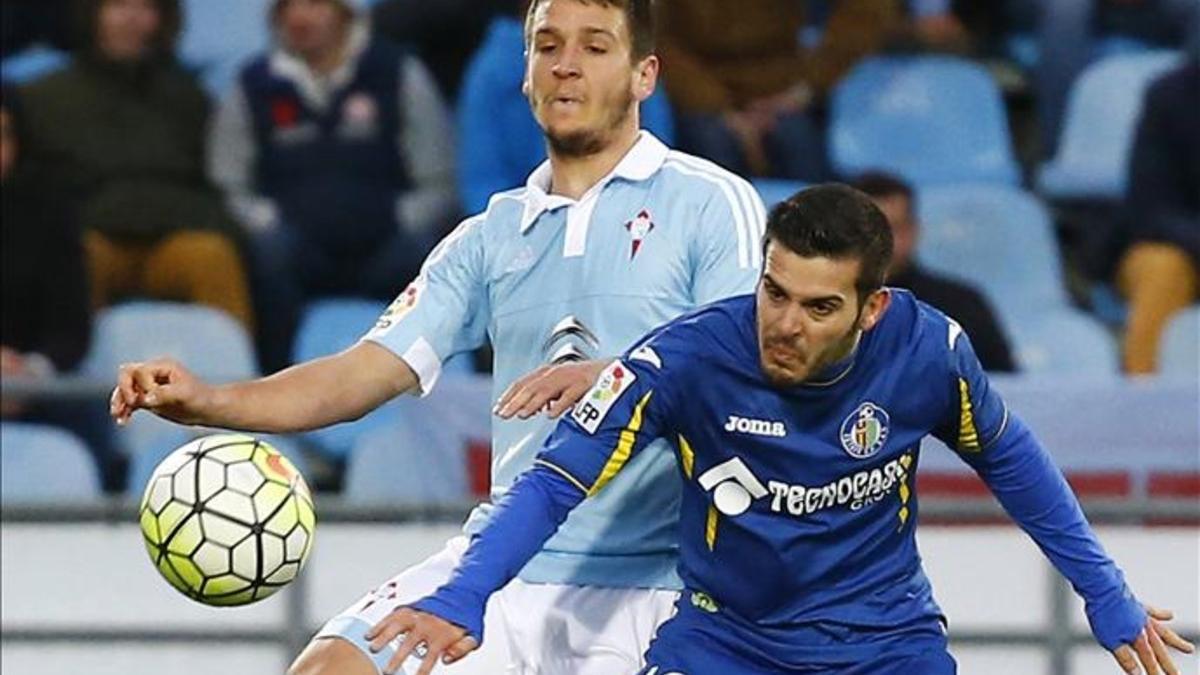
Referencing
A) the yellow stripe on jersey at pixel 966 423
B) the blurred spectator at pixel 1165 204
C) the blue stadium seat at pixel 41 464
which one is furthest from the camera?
the blurred spectator at pixel 1165 204

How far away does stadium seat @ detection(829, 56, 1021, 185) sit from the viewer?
31.8 feet

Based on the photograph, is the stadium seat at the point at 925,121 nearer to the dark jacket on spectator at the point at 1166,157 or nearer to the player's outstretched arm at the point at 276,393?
the dark jacket on spectator at the point at 1166,157

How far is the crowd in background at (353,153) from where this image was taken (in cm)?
849

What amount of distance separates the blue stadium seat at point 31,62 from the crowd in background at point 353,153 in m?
0.10

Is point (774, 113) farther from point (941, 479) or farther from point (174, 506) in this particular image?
point (174, 506)

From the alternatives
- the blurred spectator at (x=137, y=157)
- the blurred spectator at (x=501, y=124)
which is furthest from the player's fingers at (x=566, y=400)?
the blurred spectator at (x=137, y=157)

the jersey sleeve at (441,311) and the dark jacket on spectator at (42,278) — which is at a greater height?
the jersey sleeve at (441,311)

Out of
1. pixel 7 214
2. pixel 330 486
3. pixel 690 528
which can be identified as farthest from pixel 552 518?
pixel 7 214

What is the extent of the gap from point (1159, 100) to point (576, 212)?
187 inches

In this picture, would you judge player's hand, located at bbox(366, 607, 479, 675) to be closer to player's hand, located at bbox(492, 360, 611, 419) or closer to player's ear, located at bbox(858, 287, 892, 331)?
player's hand, located at bbox(492, 360, 611, 419)

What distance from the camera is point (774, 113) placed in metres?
9.28

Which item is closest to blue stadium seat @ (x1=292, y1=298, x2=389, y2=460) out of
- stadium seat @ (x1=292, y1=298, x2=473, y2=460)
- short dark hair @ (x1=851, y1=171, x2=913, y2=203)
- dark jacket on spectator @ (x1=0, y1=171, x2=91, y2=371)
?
stadium seat @ (x1=292, y1=298, x2=473, y2=460)

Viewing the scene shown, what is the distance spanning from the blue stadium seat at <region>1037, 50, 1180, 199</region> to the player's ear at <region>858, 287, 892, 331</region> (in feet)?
17.5

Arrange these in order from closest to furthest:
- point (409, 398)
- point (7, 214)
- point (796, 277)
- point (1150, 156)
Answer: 1. point (796, 277)
2. point (409, 398)
3. point (7, 214)
4. point (1150, 156)
